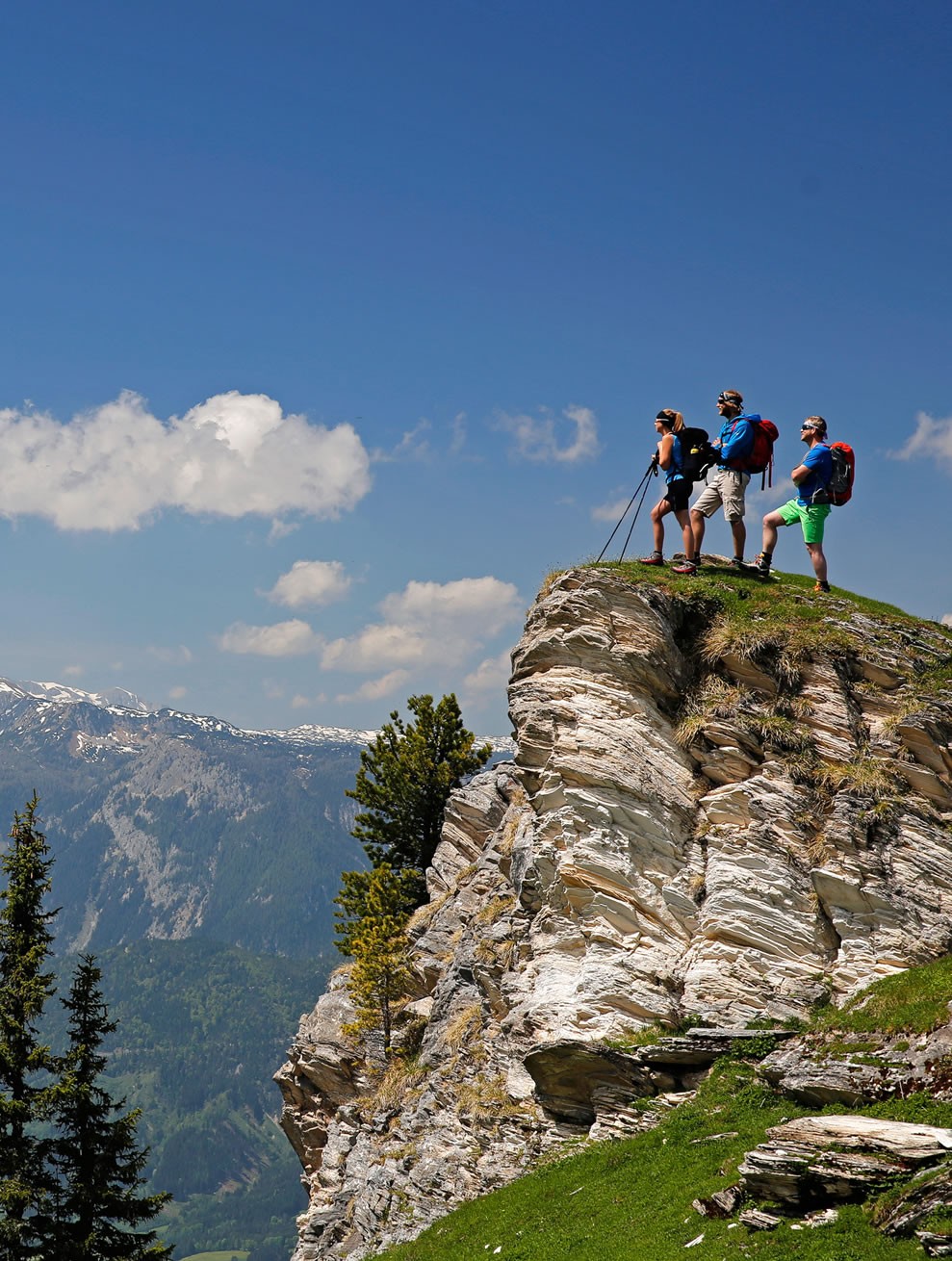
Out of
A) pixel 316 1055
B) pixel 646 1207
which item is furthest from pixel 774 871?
pixel 316 1055

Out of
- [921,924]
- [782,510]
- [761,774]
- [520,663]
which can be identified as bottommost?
[921,924]

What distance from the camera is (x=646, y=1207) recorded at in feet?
53.9

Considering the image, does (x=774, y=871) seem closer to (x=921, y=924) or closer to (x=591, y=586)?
(x=921, y=924)

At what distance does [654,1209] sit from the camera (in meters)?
16.2

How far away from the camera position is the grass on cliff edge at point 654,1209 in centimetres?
1284

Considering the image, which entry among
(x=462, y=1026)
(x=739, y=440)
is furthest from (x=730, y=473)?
(x=462, y=1026)

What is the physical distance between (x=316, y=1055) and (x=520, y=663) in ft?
67.4

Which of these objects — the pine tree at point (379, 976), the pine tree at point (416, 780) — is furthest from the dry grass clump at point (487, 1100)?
the pine tree at point (416, 780)

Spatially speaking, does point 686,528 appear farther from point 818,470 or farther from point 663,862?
point 663,862

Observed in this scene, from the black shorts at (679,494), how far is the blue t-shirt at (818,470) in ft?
10.8

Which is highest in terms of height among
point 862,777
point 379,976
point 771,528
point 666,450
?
point 666,450

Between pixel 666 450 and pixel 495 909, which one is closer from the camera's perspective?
pixel 666 450

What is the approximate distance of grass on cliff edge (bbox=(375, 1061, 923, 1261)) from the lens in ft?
42.1

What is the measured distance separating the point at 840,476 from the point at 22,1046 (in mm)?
29655
